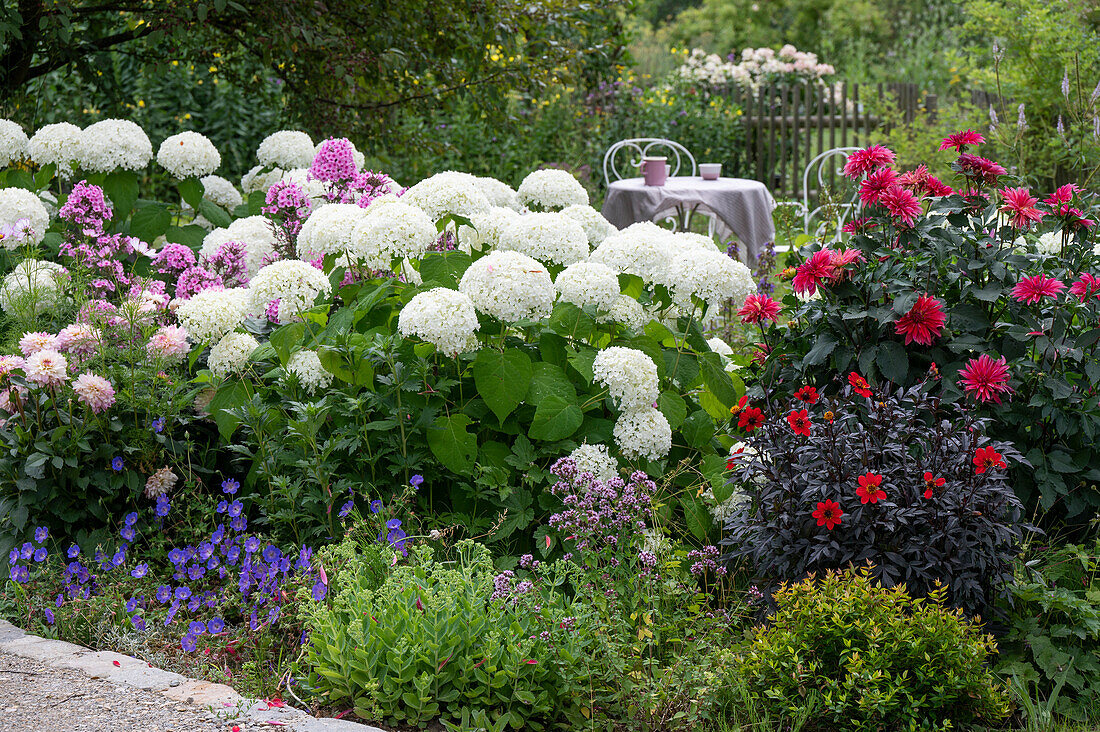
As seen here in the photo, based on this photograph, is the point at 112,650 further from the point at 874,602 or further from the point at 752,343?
the point at 752,343

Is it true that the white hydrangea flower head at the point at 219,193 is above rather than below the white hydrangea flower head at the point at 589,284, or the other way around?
below

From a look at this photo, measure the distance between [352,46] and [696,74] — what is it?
778 centimetres

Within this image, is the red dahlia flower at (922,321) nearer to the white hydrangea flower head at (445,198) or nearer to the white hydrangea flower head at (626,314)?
the white hydrangea flower head at (626,314)

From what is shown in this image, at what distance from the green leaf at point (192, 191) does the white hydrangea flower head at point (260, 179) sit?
0.28m

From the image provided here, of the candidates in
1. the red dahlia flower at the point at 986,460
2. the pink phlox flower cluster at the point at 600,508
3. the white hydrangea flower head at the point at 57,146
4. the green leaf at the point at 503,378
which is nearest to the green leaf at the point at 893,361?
the red dahlia flower at the point at 986,460

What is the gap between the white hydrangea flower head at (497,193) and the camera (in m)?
4.03

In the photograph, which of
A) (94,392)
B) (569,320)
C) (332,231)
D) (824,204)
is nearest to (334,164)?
(332,231)

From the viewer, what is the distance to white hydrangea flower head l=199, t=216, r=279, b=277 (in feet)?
13.2

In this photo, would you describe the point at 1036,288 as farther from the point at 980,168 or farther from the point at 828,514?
the point at 828,514

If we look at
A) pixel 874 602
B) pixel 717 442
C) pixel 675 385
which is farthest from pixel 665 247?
pixel 874 602

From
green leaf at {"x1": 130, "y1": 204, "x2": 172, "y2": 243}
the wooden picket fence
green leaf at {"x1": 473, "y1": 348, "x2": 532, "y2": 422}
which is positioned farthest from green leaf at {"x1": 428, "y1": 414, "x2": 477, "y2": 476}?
the wooden picket fence

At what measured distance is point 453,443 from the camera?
9.40 feet

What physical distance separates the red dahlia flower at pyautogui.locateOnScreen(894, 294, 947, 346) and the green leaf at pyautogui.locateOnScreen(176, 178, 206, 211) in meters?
3.48

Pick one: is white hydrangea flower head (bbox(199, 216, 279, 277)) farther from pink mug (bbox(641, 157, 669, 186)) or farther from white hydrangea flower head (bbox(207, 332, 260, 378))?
pink mug (bbox(641, 157, 669, 186))
